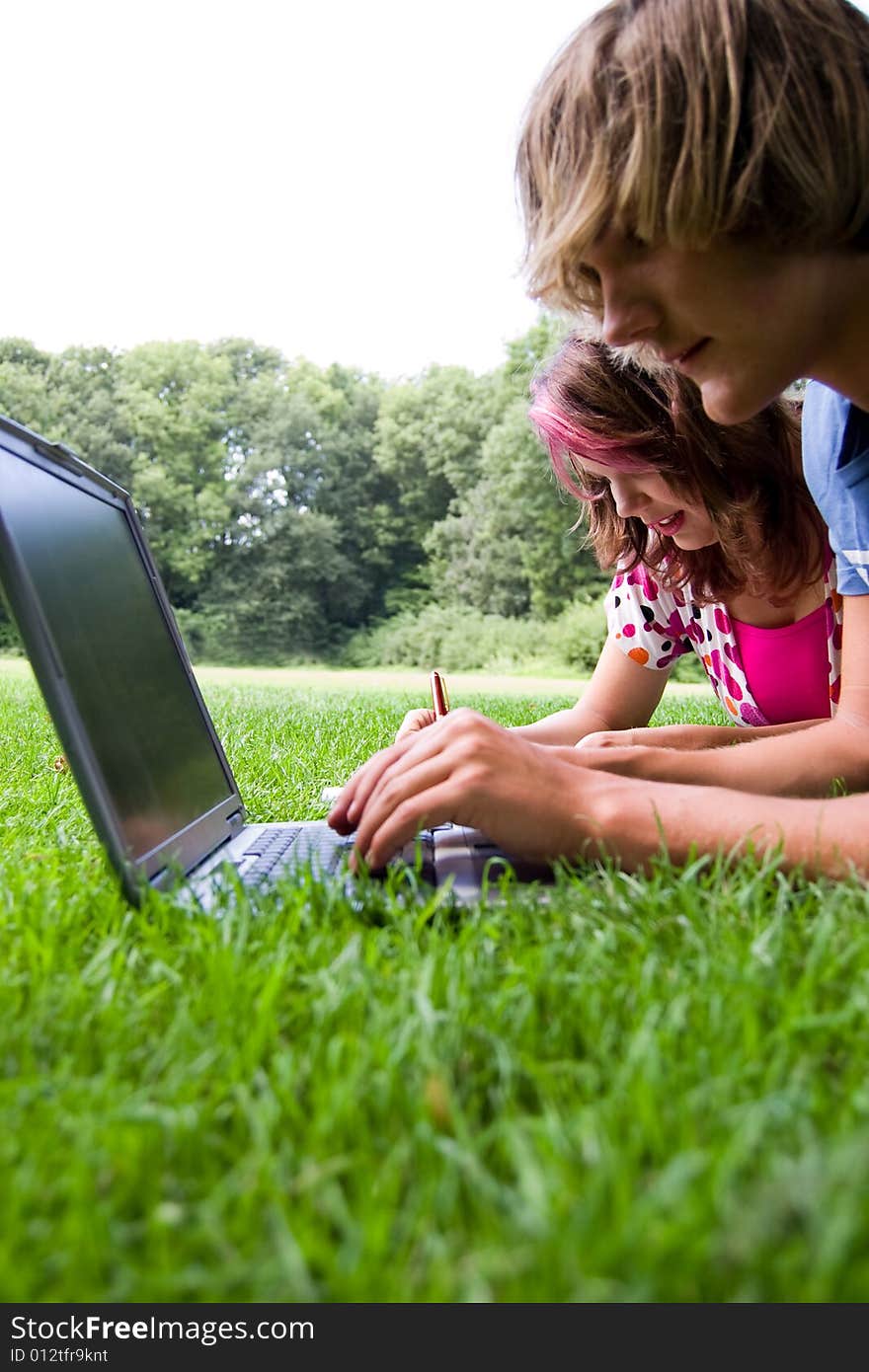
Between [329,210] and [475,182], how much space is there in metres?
6.49

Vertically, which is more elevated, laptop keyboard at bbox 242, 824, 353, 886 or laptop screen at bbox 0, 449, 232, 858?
laptop screen at bbox 0, 449, 232, 858

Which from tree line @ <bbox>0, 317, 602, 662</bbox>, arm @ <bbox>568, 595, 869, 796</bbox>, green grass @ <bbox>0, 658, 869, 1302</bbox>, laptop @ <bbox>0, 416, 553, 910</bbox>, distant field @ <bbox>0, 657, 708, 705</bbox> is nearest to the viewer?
green grass @ <bbox>0, 658, 869, 1302</bbox>

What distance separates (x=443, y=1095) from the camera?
29.9 inches

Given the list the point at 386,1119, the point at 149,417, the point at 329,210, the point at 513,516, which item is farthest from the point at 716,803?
the point at 329,210

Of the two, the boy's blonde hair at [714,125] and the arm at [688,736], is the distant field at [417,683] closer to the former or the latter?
the arm at [688,736]

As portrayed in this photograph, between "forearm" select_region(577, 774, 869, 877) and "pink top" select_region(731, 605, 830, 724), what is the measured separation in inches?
52.6

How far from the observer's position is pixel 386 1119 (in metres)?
0.75

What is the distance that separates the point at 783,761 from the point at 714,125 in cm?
101

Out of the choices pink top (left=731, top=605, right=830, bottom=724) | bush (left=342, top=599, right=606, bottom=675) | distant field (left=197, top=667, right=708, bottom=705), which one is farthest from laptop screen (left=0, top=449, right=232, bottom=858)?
bush (left=342, top=599, right=606, bottom=675)

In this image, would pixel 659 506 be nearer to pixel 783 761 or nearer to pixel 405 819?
pixel 783 761

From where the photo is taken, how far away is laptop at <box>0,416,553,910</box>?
1202 mm

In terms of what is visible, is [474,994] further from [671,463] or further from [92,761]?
[671,463]

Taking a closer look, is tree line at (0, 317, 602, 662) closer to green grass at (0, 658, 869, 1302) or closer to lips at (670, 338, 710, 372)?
lips at (670, 338, 710, 372)

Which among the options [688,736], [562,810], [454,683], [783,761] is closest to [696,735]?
[688,736]
